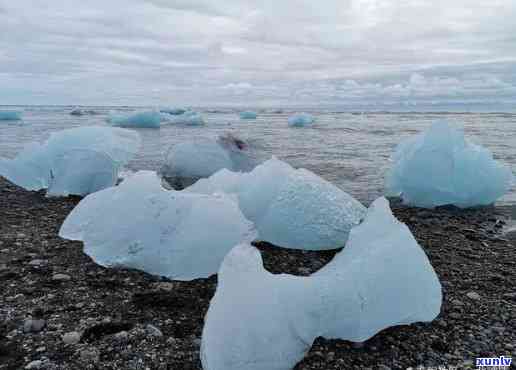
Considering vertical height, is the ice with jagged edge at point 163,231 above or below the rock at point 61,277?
above

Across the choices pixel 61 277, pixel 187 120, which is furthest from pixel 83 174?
pixel 187 120

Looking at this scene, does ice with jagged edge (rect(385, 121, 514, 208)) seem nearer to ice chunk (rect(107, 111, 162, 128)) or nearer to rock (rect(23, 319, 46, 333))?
rock (rect(23, 319, 46, 333))

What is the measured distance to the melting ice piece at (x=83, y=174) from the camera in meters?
4.47

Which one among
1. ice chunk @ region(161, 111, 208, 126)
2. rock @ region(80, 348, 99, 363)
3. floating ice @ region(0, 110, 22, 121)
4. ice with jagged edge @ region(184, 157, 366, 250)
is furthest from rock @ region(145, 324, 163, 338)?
floating ice @ region(0, 110, 22, 121)

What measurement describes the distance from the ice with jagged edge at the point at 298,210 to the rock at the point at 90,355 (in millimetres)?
1513

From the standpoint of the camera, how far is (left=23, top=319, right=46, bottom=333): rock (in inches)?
72.3

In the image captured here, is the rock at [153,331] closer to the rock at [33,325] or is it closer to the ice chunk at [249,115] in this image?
the rock at [33,325]

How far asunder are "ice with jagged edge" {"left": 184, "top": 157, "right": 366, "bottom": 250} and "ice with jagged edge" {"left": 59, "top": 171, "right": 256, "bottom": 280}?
0.32m

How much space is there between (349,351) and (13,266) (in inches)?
81.4

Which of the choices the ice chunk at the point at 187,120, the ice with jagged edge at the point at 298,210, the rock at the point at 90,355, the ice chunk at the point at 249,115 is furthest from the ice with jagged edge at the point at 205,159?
the ice chunk at the point at 249,115

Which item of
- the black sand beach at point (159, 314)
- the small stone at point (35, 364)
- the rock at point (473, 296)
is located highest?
the small stone at point (35, 364)

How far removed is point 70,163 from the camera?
4508 millimetres

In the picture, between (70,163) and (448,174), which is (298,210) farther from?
(70,163)

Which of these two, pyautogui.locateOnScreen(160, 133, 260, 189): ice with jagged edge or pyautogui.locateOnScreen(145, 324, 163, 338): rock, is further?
pyautogui.locateOnScreen(160, 133, 260, 189): ice with jagged edge
